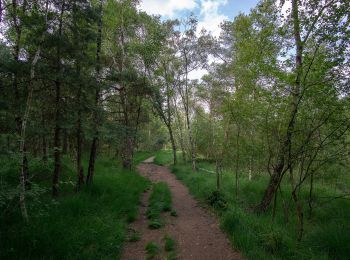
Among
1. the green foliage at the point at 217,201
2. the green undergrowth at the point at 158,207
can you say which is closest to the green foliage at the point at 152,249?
the green undergrowth at the point at 158,207

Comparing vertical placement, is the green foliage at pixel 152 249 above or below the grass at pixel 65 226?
below

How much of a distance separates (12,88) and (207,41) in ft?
50.5

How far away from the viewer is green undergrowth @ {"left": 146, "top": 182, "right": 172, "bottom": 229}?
6.39 m

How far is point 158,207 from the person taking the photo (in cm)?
780

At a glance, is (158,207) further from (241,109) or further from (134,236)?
(241,109)

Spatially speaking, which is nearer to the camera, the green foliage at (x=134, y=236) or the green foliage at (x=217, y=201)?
the green foliage at (x=134, y=236)

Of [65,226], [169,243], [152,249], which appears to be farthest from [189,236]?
[65,226]

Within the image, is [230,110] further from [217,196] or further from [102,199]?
[102,199]

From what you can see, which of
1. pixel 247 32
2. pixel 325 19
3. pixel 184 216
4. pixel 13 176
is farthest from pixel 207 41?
pixel 13 176

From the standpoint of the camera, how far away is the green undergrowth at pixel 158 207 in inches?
252

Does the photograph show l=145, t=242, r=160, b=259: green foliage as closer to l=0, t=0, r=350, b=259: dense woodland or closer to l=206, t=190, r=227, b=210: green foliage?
l=0, t=0, r=350, b=259: dense woodland

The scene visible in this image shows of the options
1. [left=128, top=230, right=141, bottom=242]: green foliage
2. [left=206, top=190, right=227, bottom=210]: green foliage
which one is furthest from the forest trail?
[left=206, top=190, right=227, bottom=210]: green foliage

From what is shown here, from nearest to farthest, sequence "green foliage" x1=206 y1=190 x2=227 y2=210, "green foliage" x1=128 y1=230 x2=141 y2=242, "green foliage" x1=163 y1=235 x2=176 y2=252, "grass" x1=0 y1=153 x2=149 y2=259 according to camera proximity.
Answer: "grass" x1=0 y1=153 x2=149 y2=259
"green foliage" x1=163 y1=235 x2=176 y2=252
"green foliage" x1=128 y1=230 x2=141 y2=242
"green foliage" x1=206 y1=190 x2=227 y2=210

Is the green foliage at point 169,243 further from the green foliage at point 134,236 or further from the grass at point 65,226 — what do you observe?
the grass at point 65,226
